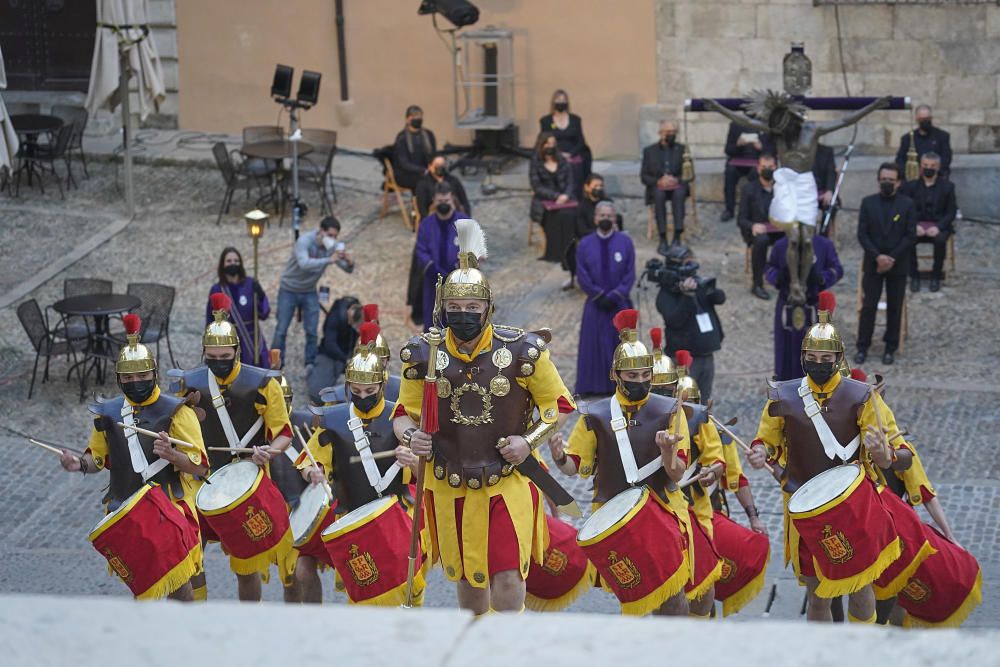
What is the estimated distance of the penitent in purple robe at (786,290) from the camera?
45.0 feet

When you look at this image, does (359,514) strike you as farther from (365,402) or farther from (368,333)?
(368,333)

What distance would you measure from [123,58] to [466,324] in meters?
11.7

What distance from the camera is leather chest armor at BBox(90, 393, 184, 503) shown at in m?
8.92

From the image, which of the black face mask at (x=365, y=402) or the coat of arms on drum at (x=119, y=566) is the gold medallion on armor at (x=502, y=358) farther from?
the coat of arms on drum at (x=119, y=566)

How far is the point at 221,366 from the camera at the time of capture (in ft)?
32.0

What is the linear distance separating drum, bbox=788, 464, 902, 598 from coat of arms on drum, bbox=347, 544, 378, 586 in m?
2.18

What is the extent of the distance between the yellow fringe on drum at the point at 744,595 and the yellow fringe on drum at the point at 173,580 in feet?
9.68

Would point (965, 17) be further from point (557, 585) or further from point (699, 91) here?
point (557, 585)

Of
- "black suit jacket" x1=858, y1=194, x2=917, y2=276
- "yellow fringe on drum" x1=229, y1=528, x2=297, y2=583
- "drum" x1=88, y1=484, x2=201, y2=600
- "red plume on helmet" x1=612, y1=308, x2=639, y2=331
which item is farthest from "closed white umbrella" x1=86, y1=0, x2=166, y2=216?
"red plume on helmet" x1=612, y1=308, x2=639, y2=331

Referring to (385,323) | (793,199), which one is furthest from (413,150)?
(793,199)

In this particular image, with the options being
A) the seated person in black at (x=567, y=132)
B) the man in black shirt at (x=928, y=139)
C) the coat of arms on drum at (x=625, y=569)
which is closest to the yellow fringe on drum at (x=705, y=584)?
the coat of arms on drum at (x=625, y=569)

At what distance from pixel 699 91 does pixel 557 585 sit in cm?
1235

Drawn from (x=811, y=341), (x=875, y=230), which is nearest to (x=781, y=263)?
(x=875, y=230)

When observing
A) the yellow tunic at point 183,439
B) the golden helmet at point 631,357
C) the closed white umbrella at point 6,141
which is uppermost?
the closed white umbrella at point 6,141
